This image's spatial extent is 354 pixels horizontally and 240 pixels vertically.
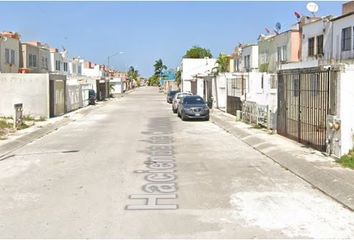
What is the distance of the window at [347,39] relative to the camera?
2645 cm

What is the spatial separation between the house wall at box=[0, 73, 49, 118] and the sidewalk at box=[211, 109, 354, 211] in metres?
16.4

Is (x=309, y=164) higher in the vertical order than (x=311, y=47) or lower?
lower

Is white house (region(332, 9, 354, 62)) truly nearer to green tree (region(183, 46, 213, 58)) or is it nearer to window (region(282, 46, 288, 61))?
window (region(282, 46, 288, 61))

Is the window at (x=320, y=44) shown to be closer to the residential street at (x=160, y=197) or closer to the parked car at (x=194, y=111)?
the parked car at (x=194, y=111)

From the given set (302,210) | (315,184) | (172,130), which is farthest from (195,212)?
(172,130)

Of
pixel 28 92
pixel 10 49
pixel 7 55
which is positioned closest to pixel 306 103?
pixel 28 92

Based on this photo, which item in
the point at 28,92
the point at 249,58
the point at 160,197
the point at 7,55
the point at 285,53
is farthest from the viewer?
the point at 249,58

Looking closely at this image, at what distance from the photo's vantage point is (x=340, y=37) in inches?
1085

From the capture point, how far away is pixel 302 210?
339 inches

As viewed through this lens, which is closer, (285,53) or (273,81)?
(273,81)

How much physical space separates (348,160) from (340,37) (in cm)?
1618

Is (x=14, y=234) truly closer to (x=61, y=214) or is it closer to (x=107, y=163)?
(x=61, y=214)

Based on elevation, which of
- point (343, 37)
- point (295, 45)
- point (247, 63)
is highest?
point (295, 45)

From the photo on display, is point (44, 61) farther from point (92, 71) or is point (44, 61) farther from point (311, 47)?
point (92, 71)
